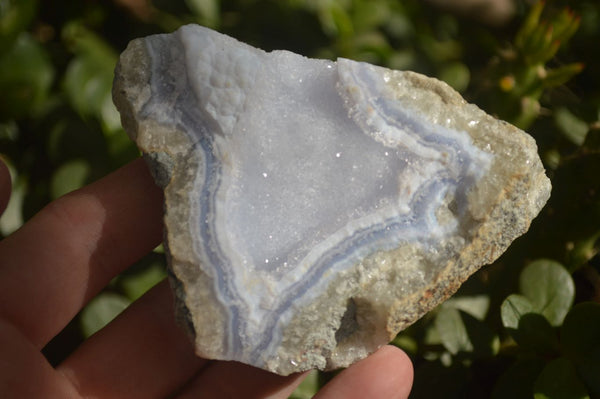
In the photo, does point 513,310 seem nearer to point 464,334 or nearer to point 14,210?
point 464,334

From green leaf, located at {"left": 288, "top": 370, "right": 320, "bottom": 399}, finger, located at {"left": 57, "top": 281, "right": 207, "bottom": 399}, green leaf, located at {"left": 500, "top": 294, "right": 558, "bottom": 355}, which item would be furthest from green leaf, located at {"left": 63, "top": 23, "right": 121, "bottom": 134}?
green leaf, located at {"left": 500, "top": 294, "right": 558, "bottom": 355}

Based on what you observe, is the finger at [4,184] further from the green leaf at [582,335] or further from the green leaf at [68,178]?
the green leaf at [582,335]

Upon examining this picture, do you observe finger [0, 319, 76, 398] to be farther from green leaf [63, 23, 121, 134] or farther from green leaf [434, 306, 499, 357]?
green leaf [434, 306, 499, 357]

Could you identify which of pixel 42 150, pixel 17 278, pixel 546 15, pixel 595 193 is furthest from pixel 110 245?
pixel 546 15

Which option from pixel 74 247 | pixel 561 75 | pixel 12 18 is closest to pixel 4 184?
pixel 74 247

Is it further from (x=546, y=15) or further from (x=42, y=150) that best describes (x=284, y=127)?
(x=546, y=15)

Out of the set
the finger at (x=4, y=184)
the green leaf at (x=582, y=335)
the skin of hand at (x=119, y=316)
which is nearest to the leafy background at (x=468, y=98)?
the green leaf at (x=582, y=335)
